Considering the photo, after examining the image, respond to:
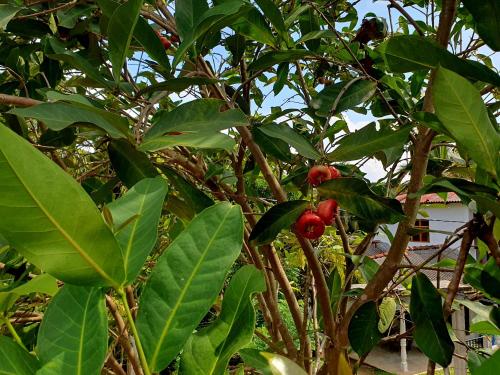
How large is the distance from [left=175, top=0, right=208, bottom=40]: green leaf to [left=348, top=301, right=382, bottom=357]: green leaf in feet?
1.74

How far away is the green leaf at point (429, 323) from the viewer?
2.07 feet

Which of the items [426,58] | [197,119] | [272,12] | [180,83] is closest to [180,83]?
[180,83]

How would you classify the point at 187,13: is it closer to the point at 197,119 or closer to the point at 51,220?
the point at 197,119

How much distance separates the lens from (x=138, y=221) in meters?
0.34

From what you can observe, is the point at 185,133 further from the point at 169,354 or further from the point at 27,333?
the point at 27,333

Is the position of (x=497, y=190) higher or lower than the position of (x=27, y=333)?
higher

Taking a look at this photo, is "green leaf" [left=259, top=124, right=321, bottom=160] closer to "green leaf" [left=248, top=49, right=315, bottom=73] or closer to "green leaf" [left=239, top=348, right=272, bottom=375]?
"green leaf" [left=248, top=49, right=315, bottom=73]

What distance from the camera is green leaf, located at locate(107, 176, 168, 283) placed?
0.31 metres

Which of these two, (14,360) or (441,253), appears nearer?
(14,360)

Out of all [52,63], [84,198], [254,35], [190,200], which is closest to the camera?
[84,198]

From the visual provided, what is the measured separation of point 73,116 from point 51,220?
264 millimetres

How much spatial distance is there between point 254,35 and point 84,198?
0.64m

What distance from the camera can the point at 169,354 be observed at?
296 millimetres

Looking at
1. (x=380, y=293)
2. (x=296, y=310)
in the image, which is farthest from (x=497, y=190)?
(x=296, y=310)
